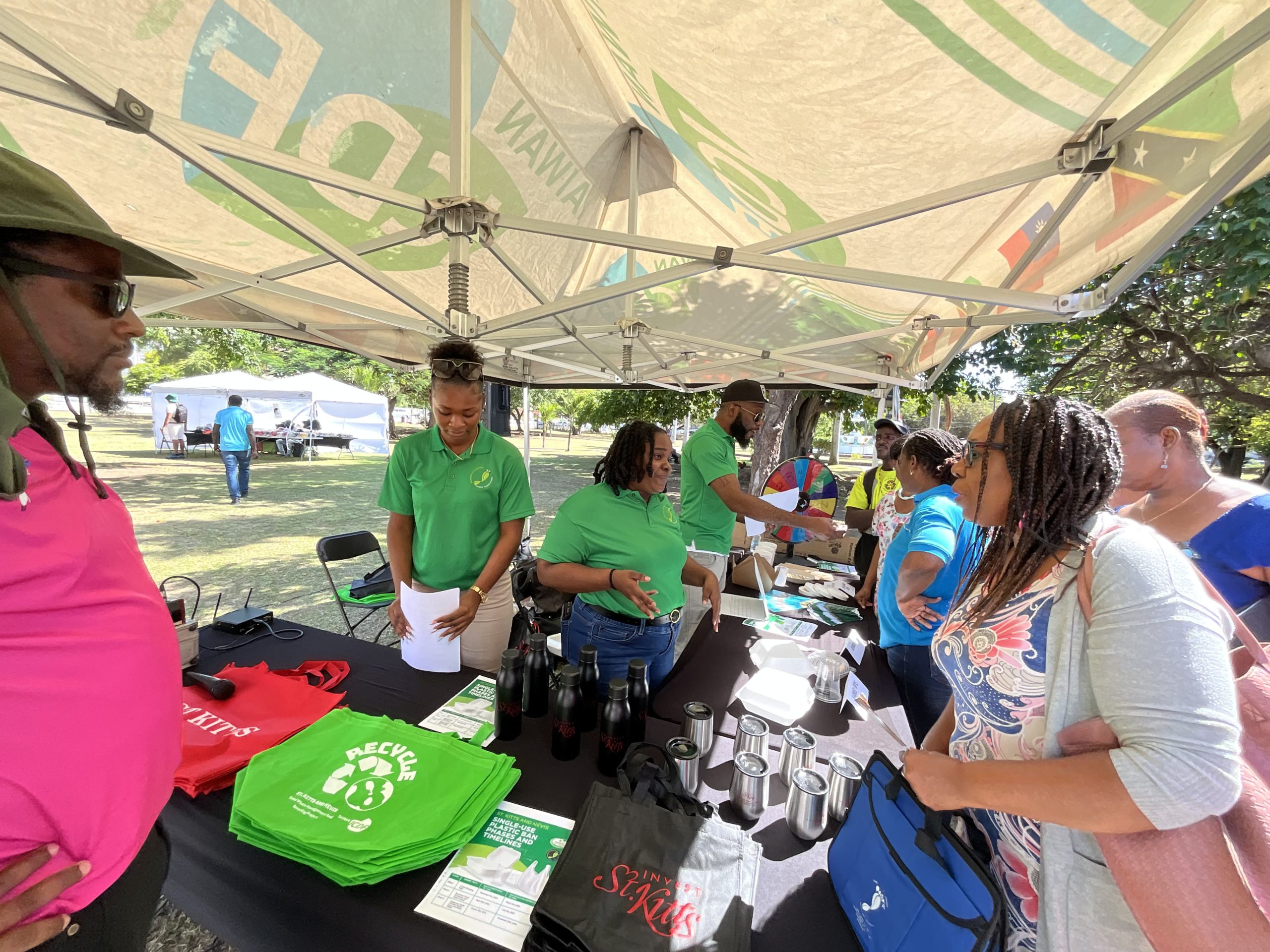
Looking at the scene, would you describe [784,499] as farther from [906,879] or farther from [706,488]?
[906,879]

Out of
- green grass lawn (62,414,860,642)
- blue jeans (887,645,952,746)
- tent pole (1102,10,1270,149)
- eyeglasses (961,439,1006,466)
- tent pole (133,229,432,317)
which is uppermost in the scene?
tent pole (1102,10,1270,149)

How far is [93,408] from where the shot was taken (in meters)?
0.97

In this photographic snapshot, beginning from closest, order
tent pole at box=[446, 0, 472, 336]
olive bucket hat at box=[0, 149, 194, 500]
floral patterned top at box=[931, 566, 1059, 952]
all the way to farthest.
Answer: olive bucket hat at box=[0, 149, 194, 500] < floral patterned top at box=[931, 566, 1059, 952] < tent pole at box=[446, 0, 472, 336]

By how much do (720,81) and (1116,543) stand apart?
194 cm

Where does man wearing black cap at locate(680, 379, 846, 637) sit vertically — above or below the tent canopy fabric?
below

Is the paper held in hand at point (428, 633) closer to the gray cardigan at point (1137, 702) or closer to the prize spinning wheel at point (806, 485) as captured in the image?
the gray cardigan at point (1137, 702)

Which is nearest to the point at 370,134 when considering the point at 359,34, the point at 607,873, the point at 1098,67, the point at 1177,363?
the point at 359,34

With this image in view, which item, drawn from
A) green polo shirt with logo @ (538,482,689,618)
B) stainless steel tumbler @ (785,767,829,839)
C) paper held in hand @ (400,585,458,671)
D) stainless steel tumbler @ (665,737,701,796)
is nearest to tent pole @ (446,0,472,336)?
green polo shirt with logo @ (538,482,689,618)

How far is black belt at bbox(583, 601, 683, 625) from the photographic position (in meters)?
2.02

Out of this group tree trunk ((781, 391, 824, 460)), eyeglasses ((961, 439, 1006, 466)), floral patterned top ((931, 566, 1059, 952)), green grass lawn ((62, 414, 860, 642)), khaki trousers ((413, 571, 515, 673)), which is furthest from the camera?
tree trunk ((781, 391, 824, 460))

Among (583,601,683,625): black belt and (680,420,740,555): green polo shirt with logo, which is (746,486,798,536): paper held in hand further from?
(583,601,683,625): black belt

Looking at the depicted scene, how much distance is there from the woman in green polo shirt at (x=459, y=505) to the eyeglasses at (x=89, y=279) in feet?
3.81

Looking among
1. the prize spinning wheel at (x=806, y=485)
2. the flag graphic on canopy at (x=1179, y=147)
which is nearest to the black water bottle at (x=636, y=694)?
the flag graphic on canopy at (x=1179, y=147)

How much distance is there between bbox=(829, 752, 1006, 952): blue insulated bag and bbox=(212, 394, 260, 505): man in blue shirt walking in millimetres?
11667
